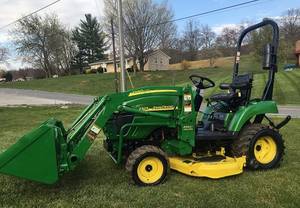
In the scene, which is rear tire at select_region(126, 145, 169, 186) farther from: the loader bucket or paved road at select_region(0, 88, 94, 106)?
paved road at select_region(0, 88, 94, 106)

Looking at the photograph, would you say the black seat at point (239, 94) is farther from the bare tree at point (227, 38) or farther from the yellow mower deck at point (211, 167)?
the bare tree at point (227, 38)

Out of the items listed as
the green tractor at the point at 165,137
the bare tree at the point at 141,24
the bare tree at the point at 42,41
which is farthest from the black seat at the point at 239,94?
the bare tree at the point at 42,41

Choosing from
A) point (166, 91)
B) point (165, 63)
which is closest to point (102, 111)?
point (166, 91)

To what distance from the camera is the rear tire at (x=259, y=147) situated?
588 centimetres

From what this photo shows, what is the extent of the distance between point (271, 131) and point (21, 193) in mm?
3752

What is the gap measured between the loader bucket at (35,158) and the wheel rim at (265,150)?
3071 millimetres

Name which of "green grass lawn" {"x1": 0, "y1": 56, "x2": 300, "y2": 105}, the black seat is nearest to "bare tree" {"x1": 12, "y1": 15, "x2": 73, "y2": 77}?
"green grass lawn" {"x1": 0, "y1": 56, "x2": 300, "y2": 105}

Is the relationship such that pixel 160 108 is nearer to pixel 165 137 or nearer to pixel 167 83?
pixel 165 137

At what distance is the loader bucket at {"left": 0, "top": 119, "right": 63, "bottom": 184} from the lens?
4582 mm

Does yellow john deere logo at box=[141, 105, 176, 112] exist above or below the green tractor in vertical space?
above

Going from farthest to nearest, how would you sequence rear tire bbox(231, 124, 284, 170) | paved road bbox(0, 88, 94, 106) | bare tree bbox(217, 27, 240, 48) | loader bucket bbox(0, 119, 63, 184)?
1. bare tree bbox(217, 27, 240, 48)
2. paved road bbox(0, 88, 94, 106)
3. rear tire bbox(231, 124, 284, 170)
4. loader bucket bbox(0, 119, 63, 184)

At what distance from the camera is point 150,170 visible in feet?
17.8

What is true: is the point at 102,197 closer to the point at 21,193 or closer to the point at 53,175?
the point at 53,175

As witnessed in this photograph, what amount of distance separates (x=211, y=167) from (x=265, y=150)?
3.71 ft
